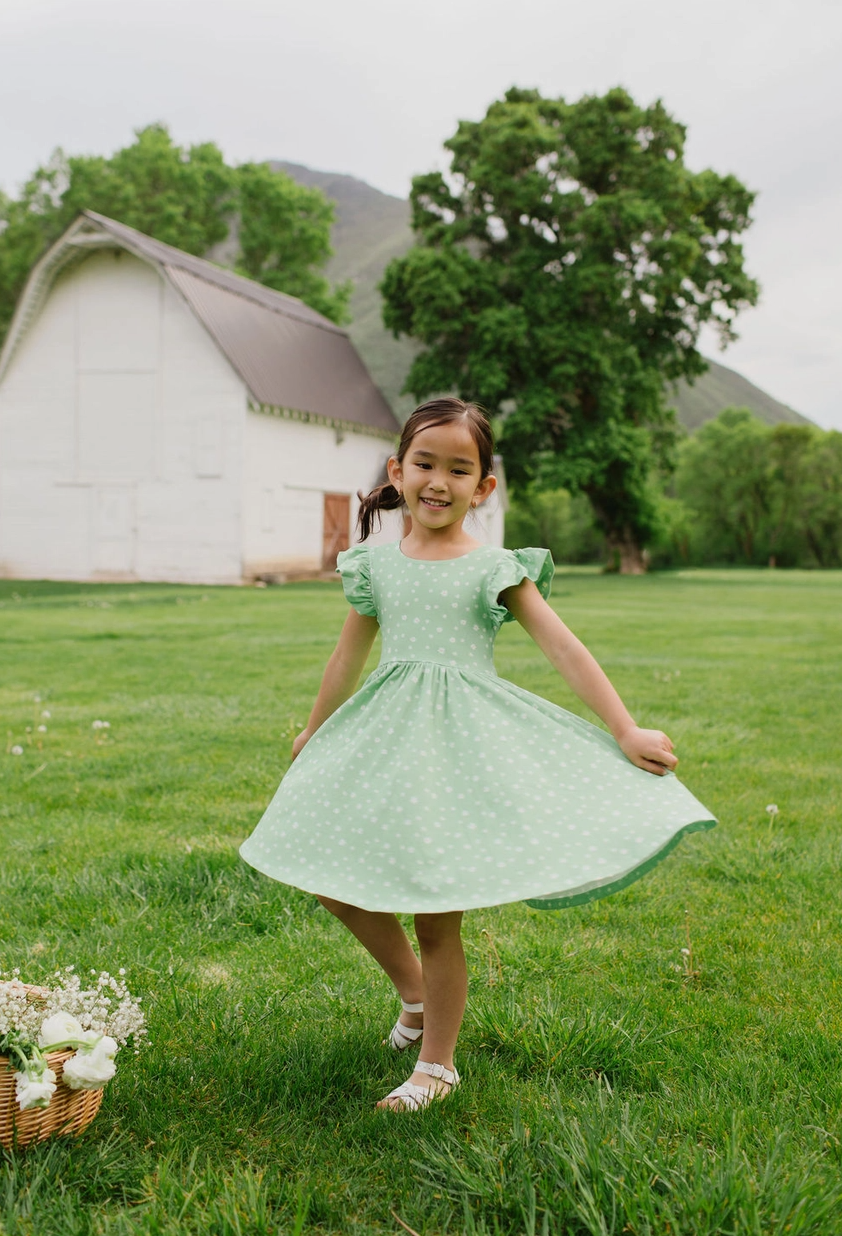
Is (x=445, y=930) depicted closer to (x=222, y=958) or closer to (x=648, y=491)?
(x=222, y=958)

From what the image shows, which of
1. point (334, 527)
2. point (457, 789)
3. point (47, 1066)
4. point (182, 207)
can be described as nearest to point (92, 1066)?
point (47, 1066)

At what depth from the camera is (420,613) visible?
8.43 ft

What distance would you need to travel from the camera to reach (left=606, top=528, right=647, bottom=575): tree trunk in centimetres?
3572

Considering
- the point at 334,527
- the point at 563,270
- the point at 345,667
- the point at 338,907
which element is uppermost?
the point at 563,270

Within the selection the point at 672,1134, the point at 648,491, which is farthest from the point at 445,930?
the point at 648,491

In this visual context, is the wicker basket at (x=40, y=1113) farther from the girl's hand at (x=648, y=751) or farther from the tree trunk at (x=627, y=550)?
the tree trunk at (x=627, y=550)

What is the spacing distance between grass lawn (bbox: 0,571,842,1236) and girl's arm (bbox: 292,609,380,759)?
82 centimetres

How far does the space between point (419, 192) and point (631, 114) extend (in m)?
6.19

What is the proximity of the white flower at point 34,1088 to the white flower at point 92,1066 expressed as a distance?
43 mm

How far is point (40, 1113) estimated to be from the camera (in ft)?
6.70

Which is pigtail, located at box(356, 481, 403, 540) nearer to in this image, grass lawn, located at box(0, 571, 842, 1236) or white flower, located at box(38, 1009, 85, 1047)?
grass lawn, located at box(0, 571, 842, 1236)

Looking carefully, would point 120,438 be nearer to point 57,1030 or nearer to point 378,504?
point 378,504

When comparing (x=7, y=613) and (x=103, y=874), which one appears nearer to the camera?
(x=103, y=874)

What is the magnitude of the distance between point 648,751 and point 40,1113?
1487mm
